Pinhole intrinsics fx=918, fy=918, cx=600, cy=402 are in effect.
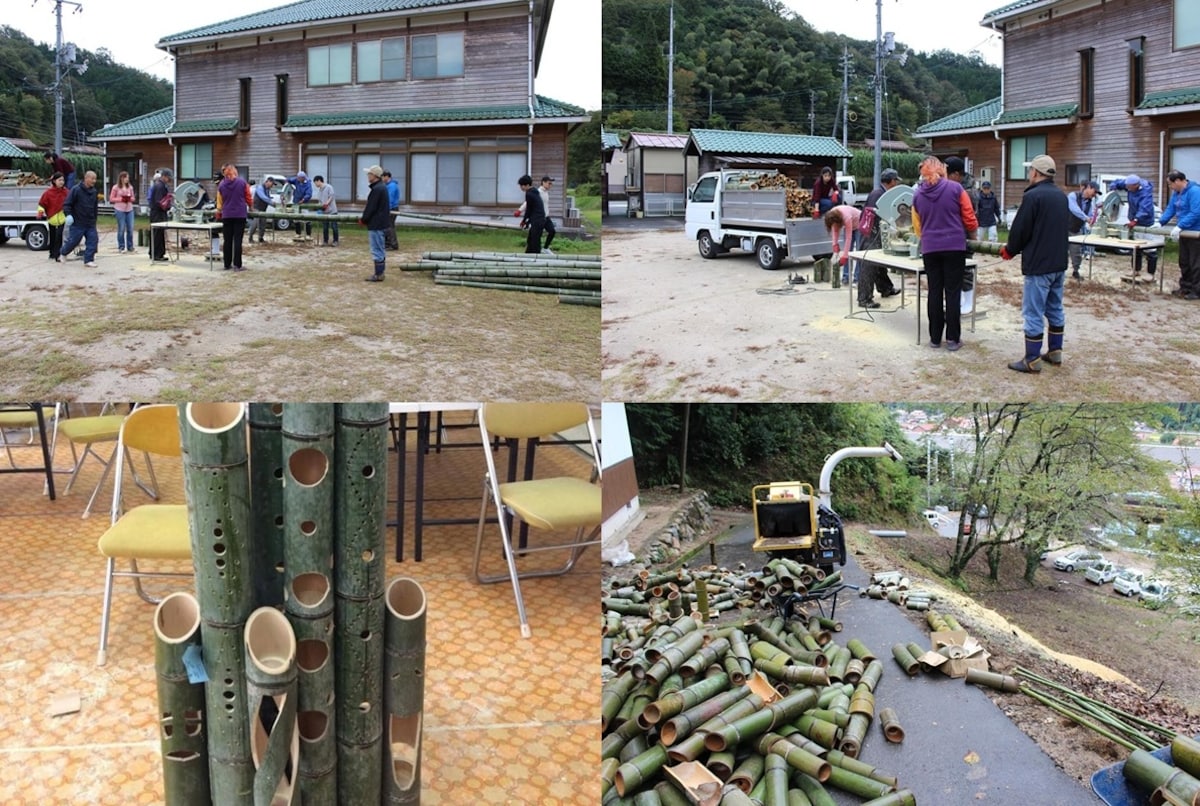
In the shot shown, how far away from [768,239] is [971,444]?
101 inches

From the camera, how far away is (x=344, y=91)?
20.5 feet

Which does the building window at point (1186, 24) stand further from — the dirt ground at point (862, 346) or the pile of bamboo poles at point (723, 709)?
the pile of bamboo poles at point (723, 709)

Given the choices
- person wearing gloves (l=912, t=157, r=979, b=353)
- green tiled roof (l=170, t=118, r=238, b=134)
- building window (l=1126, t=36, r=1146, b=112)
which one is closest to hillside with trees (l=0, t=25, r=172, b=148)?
green tiled roof (l=170, t=118, r=238, b=134)

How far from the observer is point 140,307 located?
5621 mm

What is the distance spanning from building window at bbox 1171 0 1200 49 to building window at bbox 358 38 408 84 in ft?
14.4

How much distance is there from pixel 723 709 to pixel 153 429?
99.7 inches

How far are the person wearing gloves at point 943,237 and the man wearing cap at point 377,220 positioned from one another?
12.4 feet

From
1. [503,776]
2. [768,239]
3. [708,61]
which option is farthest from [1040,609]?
[503,776]

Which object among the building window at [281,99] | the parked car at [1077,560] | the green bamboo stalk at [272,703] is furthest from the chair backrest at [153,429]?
the parked car at [1077,560]

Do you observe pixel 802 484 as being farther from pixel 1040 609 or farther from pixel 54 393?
pixel 1040 609

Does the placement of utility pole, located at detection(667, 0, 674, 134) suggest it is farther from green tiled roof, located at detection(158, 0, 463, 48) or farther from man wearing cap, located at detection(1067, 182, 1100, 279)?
green tiled roof, located at detection(158, 0, 463, 48)

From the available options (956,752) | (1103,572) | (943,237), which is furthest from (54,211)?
(1103,572)

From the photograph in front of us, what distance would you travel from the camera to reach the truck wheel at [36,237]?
7857 millimetres

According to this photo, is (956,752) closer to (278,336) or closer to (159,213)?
(278,336)
